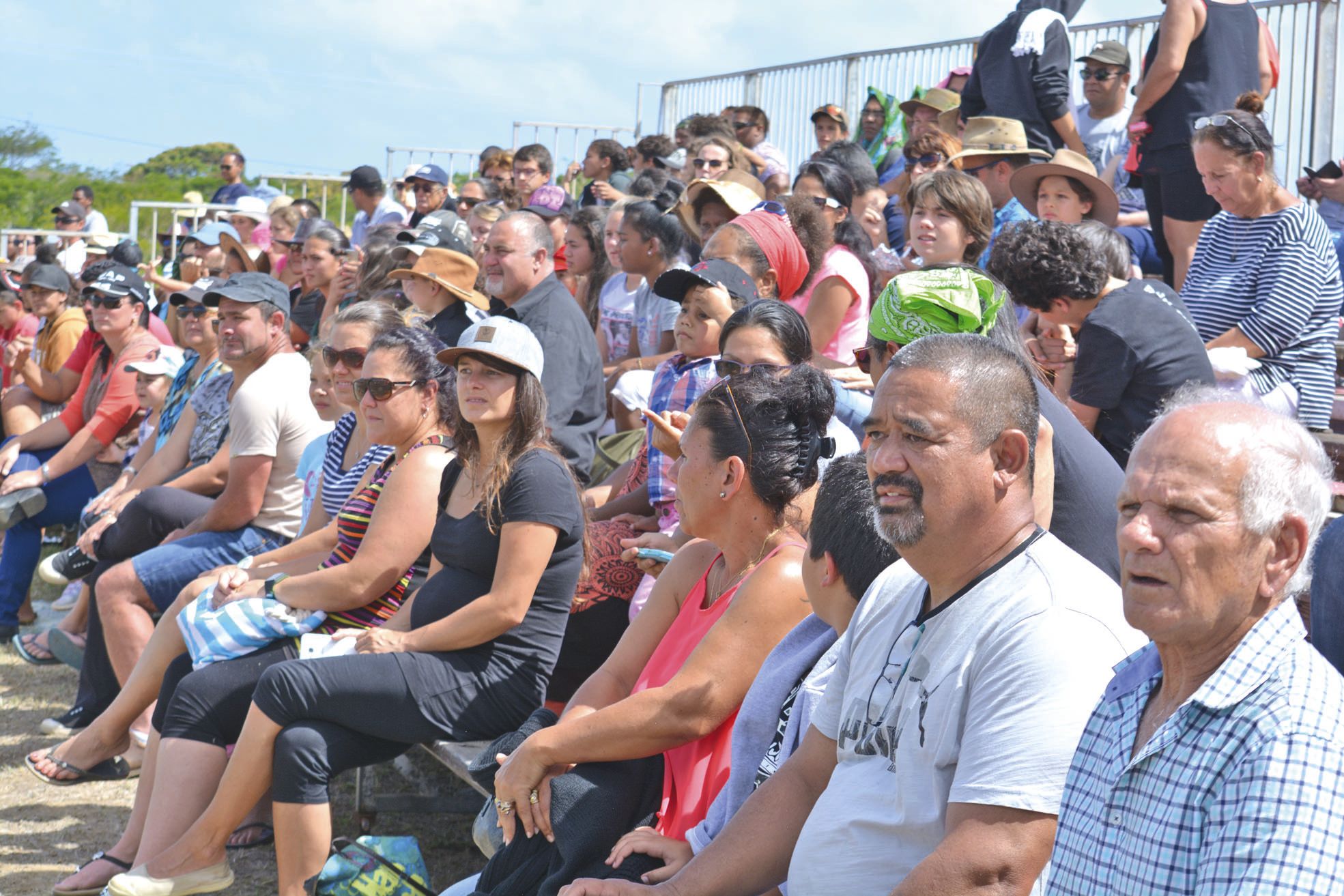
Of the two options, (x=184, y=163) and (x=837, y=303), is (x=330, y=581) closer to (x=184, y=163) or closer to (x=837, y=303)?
(x=837, y=303)

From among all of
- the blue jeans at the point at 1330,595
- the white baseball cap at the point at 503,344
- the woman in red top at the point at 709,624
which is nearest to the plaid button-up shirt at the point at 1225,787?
the blue jeans at the point at 1330,595

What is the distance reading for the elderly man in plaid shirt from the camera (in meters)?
1.61

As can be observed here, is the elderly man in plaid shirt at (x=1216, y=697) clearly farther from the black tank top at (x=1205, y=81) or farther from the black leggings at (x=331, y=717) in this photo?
the black tank top at (x=1205, y=81)

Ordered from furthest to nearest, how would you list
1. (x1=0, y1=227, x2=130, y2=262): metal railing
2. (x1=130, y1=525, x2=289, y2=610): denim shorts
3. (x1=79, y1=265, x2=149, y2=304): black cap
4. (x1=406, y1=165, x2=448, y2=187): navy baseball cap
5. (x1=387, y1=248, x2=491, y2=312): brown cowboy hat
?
(x1=0, y1=227, x2=130, y2=262): metal railing, (x1=406, y1=165, x2=448, y2=187): navy baseball cap, (x1=79, y1=265, x2=149, y2=304): black cap, (x1=387, y1=248, x2=491, y2=312): brown cowboy hat, (x1=130, y1=525, x2=289, y2=610): denim shorts

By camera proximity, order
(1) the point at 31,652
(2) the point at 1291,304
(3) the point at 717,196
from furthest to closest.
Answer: (1) the point at 31,652 → (3) the point at 717,196 → (2) the point at 1291,304

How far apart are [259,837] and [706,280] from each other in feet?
8.70

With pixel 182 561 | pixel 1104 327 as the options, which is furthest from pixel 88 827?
pixel 1104 327

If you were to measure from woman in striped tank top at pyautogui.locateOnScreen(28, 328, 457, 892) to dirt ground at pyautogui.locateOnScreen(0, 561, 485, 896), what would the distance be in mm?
251

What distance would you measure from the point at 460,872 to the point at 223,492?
2357mm

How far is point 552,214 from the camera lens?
912 centimetres

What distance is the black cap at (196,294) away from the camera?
7.01 meters

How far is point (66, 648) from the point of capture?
7.11m

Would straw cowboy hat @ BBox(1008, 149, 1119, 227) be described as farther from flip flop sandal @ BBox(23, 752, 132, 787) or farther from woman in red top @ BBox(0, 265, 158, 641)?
woman in red top @ BBox(0, 265, 158, 641)

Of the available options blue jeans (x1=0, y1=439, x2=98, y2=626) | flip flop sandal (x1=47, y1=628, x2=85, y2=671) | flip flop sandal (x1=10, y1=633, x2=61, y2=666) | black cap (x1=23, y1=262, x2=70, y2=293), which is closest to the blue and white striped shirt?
flip flop sandal (x1=47, y1=628, x2=85, y2=671)
